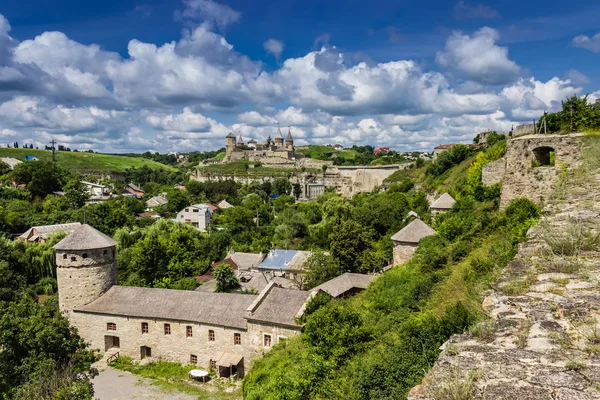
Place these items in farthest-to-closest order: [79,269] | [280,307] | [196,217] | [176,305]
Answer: [196,217] → [79,269] → [176,305] → [280,307]

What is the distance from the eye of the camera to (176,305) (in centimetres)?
2223

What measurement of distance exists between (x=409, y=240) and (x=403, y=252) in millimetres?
965

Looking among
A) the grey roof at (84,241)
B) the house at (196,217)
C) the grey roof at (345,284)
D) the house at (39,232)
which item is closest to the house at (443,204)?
the grey roof at (345,284)

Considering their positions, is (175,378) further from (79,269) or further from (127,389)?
(79,269)

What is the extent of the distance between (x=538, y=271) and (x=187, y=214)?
62027 millimetres

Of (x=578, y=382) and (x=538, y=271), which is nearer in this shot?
(x=578, y=382)

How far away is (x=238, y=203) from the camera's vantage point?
82.9 m

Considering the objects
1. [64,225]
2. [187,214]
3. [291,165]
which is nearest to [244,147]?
[291,165]

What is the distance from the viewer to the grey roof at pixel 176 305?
21047mm

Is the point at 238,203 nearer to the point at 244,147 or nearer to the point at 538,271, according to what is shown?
the point at 244,147

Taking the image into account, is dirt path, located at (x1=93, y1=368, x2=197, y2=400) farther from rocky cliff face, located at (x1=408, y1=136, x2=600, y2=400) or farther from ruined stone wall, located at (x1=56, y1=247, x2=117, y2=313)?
rocky cliff face, located at (x1=408, y1=136, x2=600, y2=400)

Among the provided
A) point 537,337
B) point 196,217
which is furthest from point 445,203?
point 196,217

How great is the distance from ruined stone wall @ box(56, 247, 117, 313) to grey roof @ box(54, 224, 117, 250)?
30cm

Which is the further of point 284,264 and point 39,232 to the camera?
point 39,232
